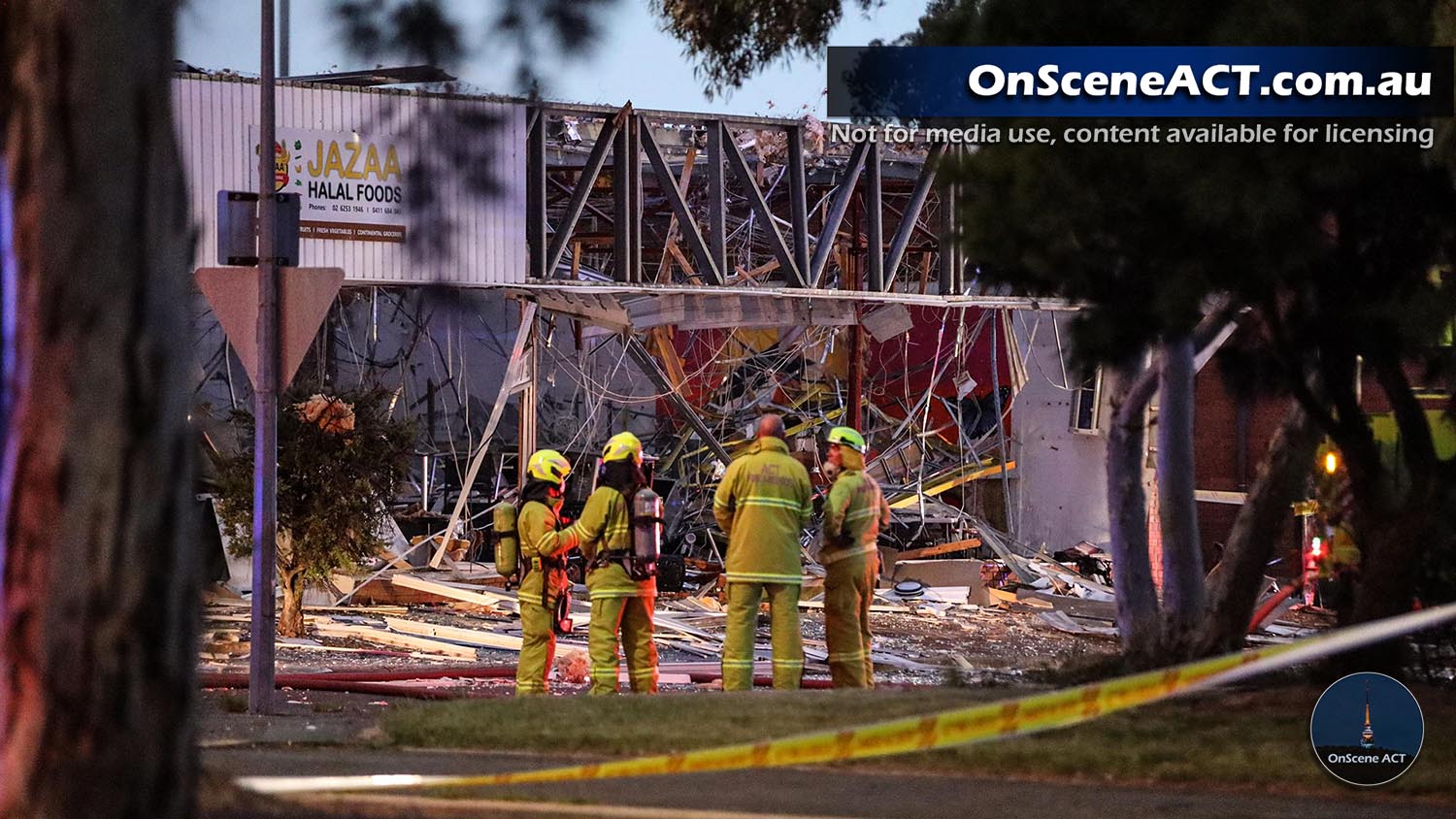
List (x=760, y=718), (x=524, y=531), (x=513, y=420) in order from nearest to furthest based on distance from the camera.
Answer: (x=760, y=718), (x=524, y=531), (x=513, y=420)

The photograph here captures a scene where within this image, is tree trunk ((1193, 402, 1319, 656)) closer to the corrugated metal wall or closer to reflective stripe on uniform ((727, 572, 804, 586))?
reflective stripe on uniform ((727, 572, 804, 586))

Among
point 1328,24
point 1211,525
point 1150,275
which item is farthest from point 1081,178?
point 1211,525

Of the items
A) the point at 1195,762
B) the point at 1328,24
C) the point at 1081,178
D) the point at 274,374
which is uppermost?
the point at 1328,24

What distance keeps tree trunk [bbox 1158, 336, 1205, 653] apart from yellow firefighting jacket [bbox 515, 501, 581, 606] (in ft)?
12.9

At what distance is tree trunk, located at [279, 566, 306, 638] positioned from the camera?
1716 centimetres

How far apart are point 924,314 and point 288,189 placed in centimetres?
1276

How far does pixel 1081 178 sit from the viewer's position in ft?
27.1

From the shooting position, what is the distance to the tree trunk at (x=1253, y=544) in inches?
423

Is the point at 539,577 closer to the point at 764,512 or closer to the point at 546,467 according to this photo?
the point at 546,467

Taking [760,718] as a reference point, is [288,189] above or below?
above

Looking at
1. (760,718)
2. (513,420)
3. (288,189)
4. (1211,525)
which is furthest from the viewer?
(513,420)

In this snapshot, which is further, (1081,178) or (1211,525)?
(1211,525)

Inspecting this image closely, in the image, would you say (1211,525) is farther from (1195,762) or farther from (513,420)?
(1195,762)

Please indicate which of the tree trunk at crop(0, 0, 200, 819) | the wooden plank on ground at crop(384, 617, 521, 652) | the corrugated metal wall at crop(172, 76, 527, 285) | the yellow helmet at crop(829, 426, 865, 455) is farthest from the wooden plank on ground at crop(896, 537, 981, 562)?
the tree trunk at crop(0, 0, 200, 819)
